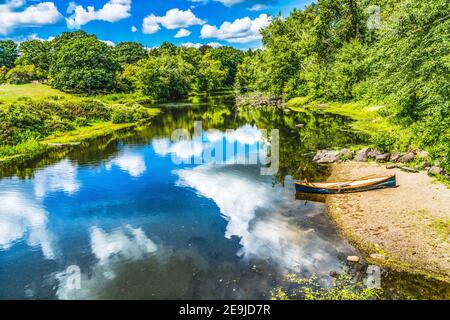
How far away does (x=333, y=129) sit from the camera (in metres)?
54.5

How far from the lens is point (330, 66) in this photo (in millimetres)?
84125

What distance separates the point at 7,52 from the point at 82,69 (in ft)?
183

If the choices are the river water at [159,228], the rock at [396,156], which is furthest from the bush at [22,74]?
the rock at [396,156]

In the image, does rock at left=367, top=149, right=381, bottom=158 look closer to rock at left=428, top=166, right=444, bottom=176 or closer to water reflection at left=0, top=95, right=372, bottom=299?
water reflection at left=0, top=95, right=372, bottom=299

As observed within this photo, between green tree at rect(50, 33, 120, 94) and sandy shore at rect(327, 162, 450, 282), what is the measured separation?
105m

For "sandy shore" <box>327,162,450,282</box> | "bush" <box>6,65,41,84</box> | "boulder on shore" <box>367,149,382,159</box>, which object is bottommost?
"sandy shore" <box>327,162,450,282</box>

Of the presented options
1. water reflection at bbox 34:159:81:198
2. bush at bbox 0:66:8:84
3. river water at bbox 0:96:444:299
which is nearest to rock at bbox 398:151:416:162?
river water at bbox 0:96:444:299

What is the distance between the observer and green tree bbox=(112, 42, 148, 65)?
160 metres

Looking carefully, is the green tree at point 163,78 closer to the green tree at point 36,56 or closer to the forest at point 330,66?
the forest at point 330,66

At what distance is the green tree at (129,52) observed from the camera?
524ft

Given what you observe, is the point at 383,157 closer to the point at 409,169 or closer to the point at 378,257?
the point at 409,169

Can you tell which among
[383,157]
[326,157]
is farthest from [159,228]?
[383,157]

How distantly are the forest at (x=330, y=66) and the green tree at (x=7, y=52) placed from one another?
0.37 metres

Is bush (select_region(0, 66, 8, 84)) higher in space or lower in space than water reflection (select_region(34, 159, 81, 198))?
higher
